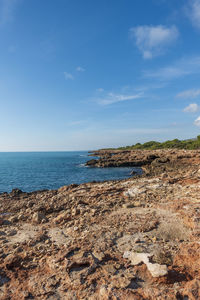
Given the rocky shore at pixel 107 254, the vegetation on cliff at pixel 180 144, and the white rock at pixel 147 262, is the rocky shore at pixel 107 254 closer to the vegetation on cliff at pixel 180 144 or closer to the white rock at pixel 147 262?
the white rock at pixel 147 262

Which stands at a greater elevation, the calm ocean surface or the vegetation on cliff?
the vegetation on cliff

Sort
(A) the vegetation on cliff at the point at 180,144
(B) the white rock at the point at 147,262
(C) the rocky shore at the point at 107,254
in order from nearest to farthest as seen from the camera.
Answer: (C) the rocky shore at the point at 107,254 < (B) the white rock at the point at 147,262 < (A) the vegetation on cliff at the point at 180,144

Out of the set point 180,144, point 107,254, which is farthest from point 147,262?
point 180,144

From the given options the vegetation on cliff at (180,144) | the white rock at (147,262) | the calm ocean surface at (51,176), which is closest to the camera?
the white rock at (147,262)

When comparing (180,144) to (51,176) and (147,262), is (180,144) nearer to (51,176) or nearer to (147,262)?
(51,176)

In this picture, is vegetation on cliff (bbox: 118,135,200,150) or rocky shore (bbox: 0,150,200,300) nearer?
rocky shore (bbox: 0,150,200,300)

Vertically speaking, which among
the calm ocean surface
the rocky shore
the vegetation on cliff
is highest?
the vegetation on cliff

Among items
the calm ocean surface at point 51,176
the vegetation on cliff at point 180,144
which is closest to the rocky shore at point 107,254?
the calm ocean surface at point 51,176

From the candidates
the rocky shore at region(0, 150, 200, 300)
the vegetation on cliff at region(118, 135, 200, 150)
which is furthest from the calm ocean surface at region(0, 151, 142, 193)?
the vegetation on cliff at region(118, 135, 200, 150)

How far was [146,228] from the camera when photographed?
6434mm

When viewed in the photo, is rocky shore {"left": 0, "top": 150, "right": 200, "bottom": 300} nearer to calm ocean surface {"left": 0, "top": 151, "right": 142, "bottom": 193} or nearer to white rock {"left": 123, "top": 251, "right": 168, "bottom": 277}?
white rock {"left": 123, "top": 251, "right": 168, "bottom": 277}

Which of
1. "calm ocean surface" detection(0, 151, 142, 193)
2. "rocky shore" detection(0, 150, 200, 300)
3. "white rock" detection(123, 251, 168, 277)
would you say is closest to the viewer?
"rocky shore" detection(0, 150, 200, 300)

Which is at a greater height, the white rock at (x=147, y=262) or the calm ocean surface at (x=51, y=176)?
the white rock at (x=147, y=262)

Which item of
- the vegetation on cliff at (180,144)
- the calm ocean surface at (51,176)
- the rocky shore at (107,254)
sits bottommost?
the calm ocean surface at (51,176)
